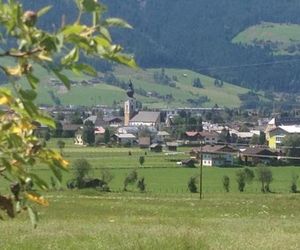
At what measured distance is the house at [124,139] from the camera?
14675 cm

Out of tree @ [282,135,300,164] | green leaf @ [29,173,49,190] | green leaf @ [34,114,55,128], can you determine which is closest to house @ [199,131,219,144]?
tree @ [282,135,300,164]

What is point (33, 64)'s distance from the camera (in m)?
2.65

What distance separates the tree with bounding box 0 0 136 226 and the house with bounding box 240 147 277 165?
348ft

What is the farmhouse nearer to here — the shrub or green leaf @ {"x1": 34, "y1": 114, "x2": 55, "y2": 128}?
the shrub

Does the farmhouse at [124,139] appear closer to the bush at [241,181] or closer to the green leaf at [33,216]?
the bush at [241,181]

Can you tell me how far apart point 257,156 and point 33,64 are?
360 feet

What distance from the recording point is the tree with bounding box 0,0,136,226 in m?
2.56

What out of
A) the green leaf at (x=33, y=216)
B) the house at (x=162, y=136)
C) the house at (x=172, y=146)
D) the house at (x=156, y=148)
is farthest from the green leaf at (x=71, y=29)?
the house at (x=162, y=136)

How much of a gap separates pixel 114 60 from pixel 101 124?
190 metres

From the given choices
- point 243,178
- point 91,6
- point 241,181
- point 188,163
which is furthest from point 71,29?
point 188,163

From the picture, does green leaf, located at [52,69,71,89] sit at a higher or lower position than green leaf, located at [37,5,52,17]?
lower

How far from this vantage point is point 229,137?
152625 mm

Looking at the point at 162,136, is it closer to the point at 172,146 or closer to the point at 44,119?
the point at 172,146

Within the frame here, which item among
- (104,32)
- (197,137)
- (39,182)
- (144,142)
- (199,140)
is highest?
(104,32)
